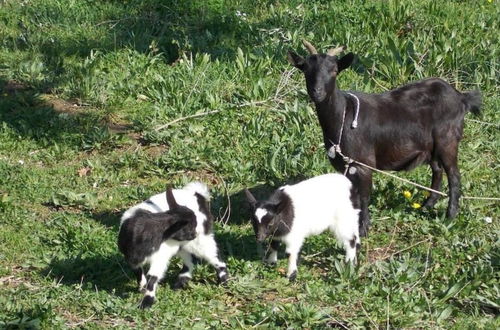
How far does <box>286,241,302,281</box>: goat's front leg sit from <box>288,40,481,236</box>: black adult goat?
0.90m

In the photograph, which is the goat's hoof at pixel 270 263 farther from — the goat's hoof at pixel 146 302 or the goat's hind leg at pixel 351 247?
the goat's hoof at pixel 146 302

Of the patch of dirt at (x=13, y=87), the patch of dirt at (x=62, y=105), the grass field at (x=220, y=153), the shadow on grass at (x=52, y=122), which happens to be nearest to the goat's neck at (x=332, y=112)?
the grass field at (x=220, y=153)

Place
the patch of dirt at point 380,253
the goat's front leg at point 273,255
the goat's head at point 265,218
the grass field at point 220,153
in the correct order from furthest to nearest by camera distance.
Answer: the patch of dirt at point 380,253
the goat's front leg at point 273,255
the goat's head at point 265,218
the grass field at point 220,153

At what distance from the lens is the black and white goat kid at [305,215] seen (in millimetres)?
7945

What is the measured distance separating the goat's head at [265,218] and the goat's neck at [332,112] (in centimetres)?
136

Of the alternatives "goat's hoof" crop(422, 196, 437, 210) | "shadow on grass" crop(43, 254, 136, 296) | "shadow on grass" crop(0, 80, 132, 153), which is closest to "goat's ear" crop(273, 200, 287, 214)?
"shadow on grass" crop(43, 254, 136, 296)

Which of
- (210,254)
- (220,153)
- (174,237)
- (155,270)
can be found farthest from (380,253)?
(220,153)

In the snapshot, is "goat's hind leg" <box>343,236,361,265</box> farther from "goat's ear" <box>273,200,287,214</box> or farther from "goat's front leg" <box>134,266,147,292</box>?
"goat's front leg" <box>134,266,147,292</box>

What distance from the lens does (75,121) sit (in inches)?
438

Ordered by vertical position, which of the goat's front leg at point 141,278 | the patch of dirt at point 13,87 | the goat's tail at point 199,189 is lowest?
the patch of dirt at point 13,87

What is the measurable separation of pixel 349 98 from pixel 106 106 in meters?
3.46

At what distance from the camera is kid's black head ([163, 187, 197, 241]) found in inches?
299

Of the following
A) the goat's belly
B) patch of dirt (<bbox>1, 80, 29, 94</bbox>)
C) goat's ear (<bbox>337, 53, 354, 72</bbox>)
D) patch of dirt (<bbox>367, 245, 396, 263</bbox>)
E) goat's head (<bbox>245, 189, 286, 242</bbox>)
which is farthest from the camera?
patch of dirt (<bbox>1, 80, 29, 94</bbox>)

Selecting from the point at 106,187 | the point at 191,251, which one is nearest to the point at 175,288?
the point at 191,251
